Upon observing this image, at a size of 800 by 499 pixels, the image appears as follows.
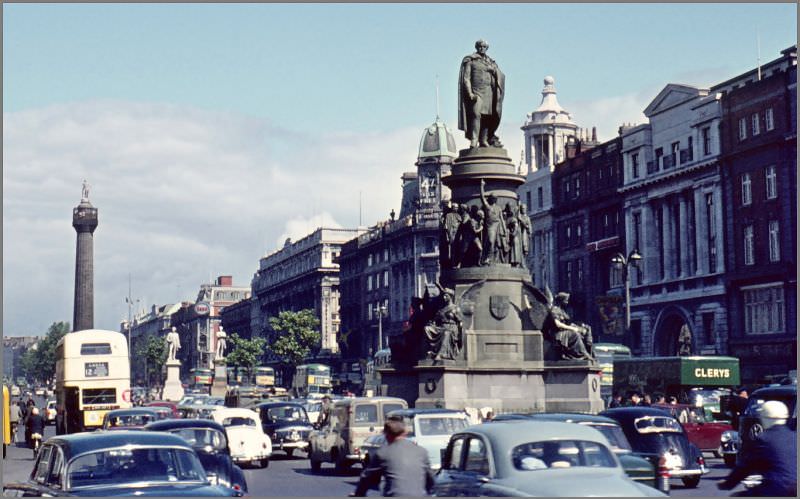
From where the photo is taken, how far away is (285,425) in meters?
39.0

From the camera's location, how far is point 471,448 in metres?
15.4

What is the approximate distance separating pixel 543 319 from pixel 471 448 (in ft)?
78.1

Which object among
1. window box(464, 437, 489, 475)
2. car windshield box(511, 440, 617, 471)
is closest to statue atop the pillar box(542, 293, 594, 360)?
window box(464, 437, 489, 475)

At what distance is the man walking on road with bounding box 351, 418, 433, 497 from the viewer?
45.0 feet

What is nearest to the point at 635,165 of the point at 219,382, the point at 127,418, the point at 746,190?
the point at 746,190

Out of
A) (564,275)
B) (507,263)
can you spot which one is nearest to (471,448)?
(507,263)

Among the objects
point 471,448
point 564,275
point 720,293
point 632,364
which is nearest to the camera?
point 471,448

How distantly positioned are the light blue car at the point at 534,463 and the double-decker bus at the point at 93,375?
37626mm

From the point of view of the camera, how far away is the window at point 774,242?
6838 cm

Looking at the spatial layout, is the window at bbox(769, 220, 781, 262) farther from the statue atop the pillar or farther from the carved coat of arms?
the carved coat of arms

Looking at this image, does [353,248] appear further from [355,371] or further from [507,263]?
[507,263]

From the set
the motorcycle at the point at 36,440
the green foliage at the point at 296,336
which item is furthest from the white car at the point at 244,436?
the green foliage at the point at 296,336

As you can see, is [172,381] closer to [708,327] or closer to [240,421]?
[708,327]

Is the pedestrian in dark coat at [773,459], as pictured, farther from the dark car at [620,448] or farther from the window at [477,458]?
the dark car at [620,448]
